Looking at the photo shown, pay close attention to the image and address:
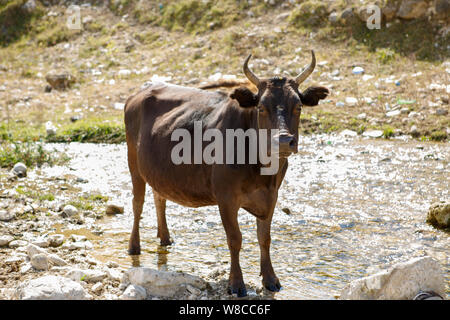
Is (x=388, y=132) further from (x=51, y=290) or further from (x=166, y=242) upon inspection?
(x=51, y=290)

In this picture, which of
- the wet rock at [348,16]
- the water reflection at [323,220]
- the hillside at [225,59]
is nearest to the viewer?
the water reflection at [323,220]

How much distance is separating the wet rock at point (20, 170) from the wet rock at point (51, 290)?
18.3 ft

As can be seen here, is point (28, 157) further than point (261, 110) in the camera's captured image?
Yes

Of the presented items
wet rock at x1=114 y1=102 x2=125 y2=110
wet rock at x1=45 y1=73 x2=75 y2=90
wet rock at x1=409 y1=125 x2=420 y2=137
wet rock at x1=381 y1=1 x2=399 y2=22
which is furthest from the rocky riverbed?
wet rock at x1=45 y1=73 x2=75 y2=90

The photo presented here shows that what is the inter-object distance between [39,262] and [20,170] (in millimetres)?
4896

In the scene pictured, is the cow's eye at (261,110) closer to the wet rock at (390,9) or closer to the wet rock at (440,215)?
the wet rock at (440,215)

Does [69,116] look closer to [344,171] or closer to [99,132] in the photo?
[99,132]

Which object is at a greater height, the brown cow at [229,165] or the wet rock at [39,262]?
the brown cow at [229,165]

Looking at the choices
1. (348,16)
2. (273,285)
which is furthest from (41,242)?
(348,16)

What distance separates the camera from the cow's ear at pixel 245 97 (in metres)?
5.85

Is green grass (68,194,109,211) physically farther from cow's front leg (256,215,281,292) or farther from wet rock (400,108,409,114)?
wet rock (400,108,409,114)

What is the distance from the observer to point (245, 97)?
5.88m

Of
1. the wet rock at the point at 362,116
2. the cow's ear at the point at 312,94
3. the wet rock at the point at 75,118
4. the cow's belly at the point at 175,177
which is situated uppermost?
the cow's ear at the point at 312,94

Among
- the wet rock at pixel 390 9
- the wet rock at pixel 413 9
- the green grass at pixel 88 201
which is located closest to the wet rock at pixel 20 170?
the green grass at pixel 88 201
